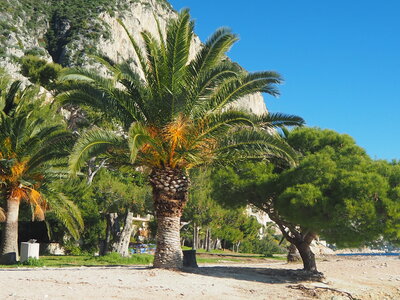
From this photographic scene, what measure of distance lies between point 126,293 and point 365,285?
39.9ft

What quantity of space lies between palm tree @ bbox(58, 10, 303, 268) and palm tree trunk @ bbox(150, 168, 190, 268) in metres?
0.03

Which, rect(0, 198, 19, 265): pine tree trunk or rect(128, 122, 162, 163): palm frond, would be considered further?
rect(0, 198, 19, 265): pine tree trunk

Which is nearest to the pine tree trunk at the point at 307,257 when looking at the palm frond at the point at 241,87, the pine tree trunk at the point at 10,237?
the palm frond at the point at 241,87

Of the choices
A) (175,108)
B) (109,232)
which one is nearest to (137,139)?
(175,108)

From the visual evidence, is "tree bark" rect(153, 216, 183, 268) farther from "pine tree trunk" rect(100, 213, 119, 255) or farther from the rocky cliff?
the rocky cliff

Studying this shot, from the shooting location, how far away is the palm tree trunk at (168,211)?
15.2 metres

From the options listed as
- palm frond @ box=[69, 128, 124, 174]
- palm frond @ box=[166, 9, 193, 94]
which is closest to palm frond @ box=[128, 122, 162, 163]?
palm frond @ box=[69, 128, 124, 174]

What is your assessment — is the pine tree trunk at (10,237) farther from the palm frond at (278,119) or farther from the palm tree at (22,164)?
the palm frond at (278,119)

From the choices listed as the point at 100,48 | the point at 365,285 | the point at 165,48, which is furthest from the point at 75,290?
the point at 100,48

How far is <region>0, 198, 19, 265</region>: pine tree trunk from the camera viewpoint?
18.9 meters

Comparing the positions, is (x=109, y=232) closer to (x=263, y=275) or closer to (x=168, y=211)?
(x=263, y=275)

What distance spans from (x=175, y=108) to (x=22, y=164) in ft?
27.6

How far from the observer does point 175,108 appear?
584 inches

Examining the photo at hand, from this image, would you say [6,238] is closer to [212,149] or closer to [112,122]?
[112,122]
